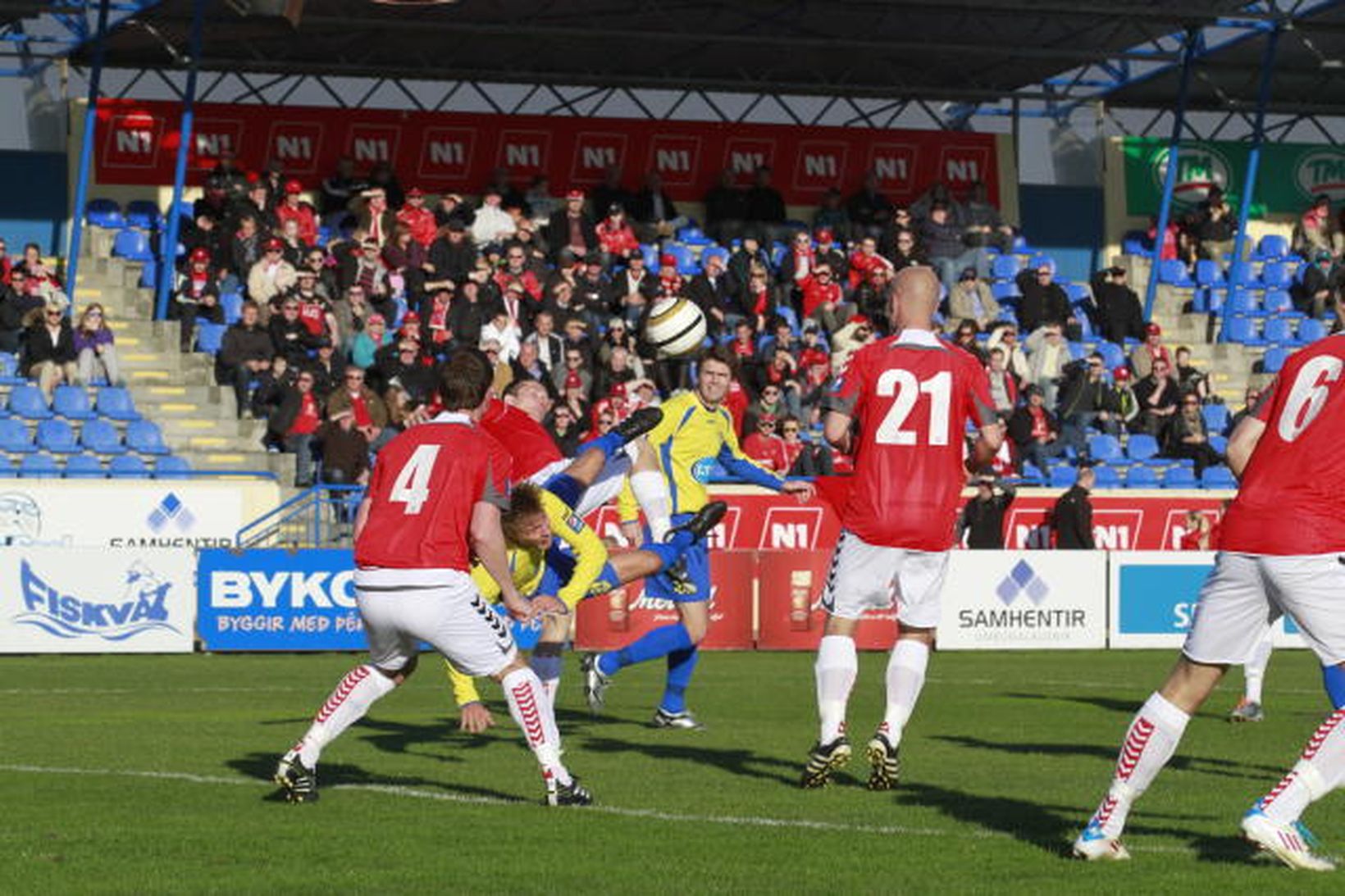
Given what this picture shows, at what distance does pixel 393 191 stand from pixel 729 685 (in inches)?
731

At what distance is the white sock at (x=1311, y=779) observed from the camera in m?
8.62

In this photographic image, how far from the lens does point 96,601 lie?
25.6 metres

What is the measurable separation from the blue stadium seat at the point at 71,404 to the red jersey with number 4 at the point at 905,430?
20.2m

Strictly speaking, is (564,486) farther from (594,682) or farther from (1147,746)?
(1147,746)

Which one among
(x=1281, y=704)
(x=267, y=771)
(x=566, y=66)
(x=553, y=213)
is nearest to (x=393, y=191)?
(x=553, y=213)

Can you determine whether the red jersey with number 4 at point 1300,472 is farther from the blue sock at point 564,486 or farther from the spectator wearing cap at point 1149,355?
the spectator wearing cap at point 1149,355

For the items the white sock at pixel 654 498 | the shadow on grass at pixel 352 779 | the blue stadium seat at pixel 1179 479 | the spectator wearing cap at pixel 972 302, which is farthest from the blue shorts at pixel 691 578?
the spectator wearing cap at pixel 972 302

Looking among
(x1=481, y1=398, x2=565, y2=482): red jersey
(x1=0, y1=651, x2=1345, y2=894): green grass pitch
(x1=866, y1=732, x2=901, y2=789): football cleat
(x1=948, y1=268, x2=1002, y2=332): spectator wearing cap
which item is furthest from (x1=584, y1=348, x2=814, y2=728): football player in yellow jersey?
(x1=948, y1=268, x2=1002, y2=332): spectator wearing cap

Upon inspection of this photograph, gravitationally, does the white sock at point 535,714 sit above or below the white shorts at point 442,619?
below

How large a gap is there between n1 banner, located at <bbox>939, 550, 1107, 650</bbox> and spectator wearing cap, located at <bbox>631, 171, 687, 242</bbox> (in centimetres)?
1268

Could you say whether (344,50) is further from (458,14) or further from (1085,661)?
(1085,661)

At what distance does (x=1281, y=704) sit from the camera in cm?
1902

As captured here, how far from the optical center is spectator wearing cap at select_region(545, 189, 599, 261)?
36.7 meters

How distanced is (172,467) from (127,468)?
540 millimetres
